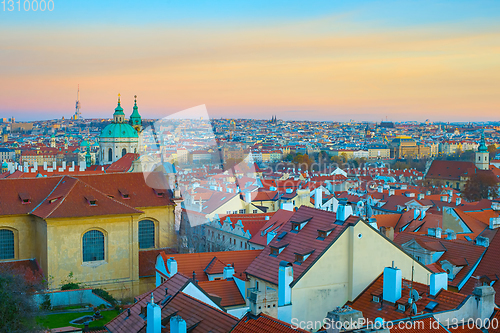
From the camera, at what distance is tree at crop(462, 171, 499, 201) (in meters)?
72.3

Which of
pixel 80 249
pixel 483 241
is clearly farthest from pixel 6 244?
pixel 483 241

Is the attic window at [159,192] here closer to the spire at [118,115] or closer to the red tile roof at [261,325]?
the red tile roof at [261,325]

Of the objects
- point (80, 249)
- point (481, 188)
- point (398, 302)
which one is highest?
point (398, 302)

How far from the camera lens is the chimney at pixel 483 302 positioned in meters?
13.9

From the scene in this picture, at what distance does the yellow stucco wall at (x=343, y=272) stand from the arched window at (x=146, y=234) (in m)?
18.7

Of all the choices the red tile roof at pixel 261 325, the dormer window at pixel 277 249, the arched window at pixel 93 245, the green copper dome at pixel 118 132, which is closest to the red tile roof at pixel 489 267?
the dormer window at pixel 277 249

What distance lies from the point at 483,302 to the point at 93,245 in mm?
20563

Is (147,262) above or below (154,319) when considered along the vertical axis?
below

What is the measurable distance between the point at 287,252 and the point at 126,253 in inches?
593

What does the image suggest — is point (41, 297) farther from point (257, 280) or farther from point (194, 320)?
point (194, 320)

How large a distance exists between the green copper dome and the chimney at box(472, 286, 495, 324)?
7721 cm

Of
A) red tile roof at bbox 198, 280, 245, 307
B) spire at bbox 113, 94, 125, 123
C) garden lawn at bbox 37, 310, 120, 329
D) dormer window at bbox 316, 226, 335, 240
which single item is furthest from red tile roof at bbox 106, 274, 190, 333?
spire at bbox 113, 94, 125, 123

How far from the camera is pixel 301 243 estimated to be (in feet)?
56.3

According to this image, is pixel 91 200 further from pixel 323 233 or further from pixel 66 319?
pixel 323 233
